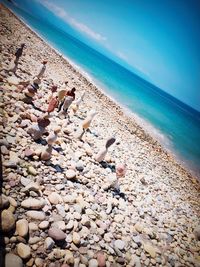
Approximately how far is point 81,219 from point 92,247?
27.8 inches

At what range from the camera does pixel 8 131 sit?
6.59m

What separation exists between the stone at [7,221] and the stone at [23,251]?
353mm

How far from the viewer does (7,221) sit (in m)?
4.10

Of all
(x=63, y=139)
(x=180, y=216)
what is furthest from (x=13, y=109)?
(x=180, y=216)

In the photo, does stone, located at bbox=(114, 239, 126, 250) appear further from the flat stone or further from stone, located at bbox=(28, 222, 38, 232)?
stone, located at bbox=(28, 222, 38, 232)

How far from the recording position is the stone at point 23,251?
3896 mm

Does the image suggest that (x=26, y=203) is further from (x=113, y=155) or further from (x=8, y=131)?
(x=113, y=155)

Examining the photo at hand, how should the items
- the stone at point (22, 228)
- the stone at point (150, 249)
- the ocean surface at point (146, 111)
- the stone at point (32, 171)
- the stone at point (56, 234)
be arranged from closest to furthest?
1. the stone at point (22, 228)
2. the stone at point (56, 234)
3. the stone at point (32, 171)
4. the stone at point (150, 249)
5. the ocean surface at point (146, 111)

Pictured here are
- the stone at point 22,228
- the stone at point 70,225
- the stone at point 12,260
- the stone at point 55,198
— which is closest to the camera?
the stone at point 12,260

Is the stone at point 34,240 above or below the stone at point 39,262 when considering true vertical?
above

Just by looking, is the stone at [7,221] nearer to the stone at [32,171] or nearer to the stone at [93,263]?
the stone at [32,171]

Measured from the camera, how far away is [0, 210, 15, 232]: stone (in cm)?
402

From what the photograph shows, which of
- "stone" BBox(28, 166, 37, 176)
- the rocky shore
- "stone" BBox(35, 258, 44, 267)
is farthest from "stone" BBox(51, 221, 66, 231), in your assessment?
"stone" BBox(28, 166, 37, 176)

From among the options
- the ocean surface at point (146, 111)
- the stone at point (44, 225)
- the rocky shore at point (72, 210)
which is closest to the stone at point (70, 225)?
the rocky shore at point (72, 210)
